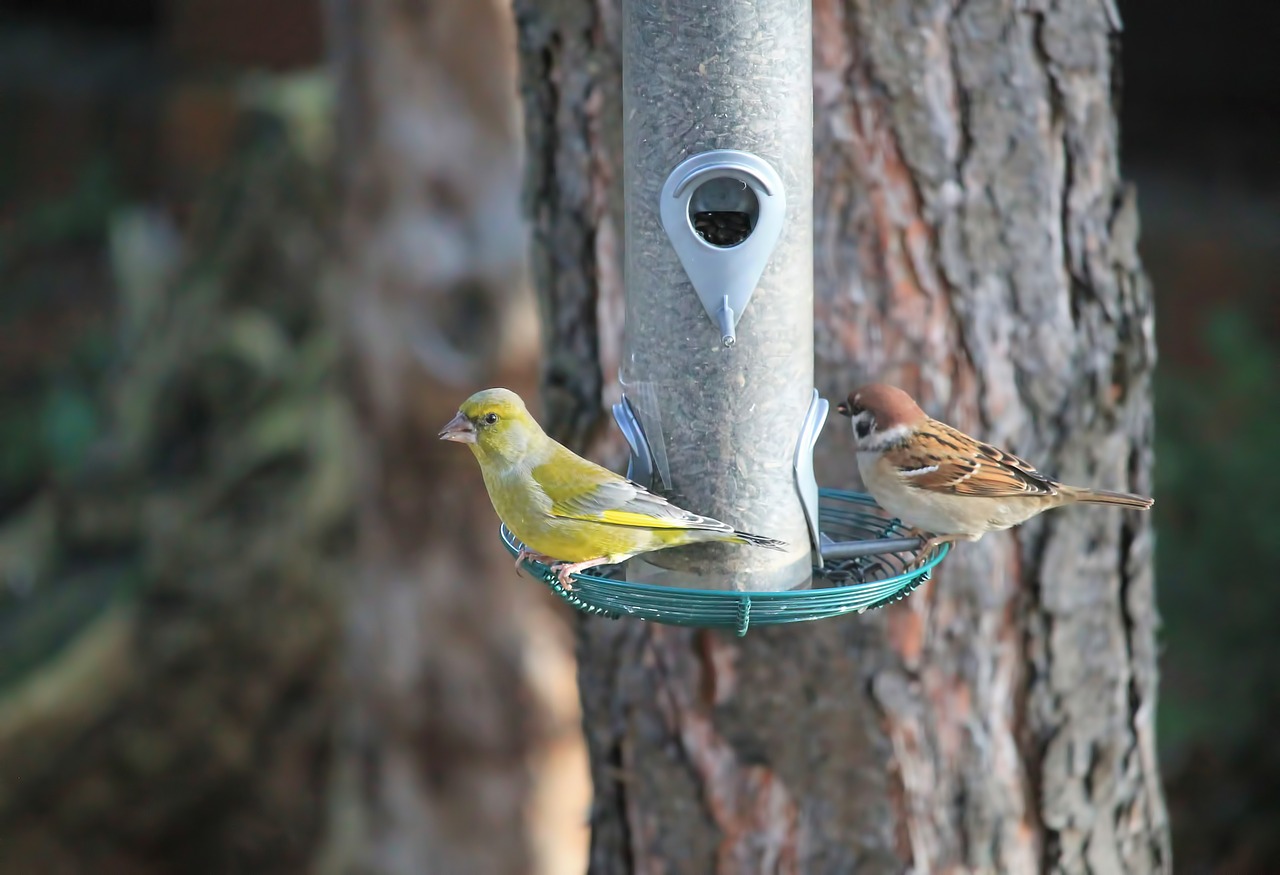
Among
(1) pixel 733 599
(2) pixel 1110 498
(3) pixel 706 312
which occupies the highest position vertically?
(3) pixel 706 312

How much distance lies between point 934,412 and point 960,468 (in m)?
0.43

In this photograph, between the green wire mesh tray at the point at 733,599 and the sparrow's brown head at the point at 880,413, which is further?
the sparrow's brown head at the point at 880,413

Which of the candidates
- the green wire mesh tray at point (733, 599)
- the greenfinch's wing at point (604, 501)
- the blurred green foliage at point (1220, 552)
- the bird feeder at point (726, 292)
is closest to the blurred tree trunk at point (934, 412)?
the bird feeder at point (726, 292)

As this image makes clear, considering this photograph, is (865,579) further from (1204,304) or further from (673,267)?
(1204,304)

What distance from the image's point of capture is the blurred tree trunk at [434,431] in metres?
6.16

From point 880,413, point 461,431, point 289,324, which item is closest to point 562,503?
point 461,431

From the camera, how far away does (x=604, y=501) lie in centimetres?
326

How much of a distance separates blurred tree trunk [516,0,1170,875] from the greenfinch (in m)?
0.96

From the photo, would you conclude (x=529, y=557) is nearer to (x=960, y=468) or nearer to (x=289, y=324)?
(x=960, y=468)

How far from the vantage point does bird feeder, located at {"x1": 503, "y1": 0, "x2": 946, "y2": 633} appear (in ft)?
11.6

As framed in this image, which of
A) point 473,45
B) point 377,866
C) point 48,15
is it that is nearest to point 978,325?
point 473,45

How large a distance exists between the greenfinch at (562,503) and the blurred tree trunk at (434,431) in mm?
2716

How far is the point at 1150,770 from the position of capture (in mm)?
4625

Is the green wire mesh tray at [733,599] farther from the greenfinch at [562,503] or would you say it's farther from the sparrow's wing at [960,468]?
the sparrow's wing at [960,468]
